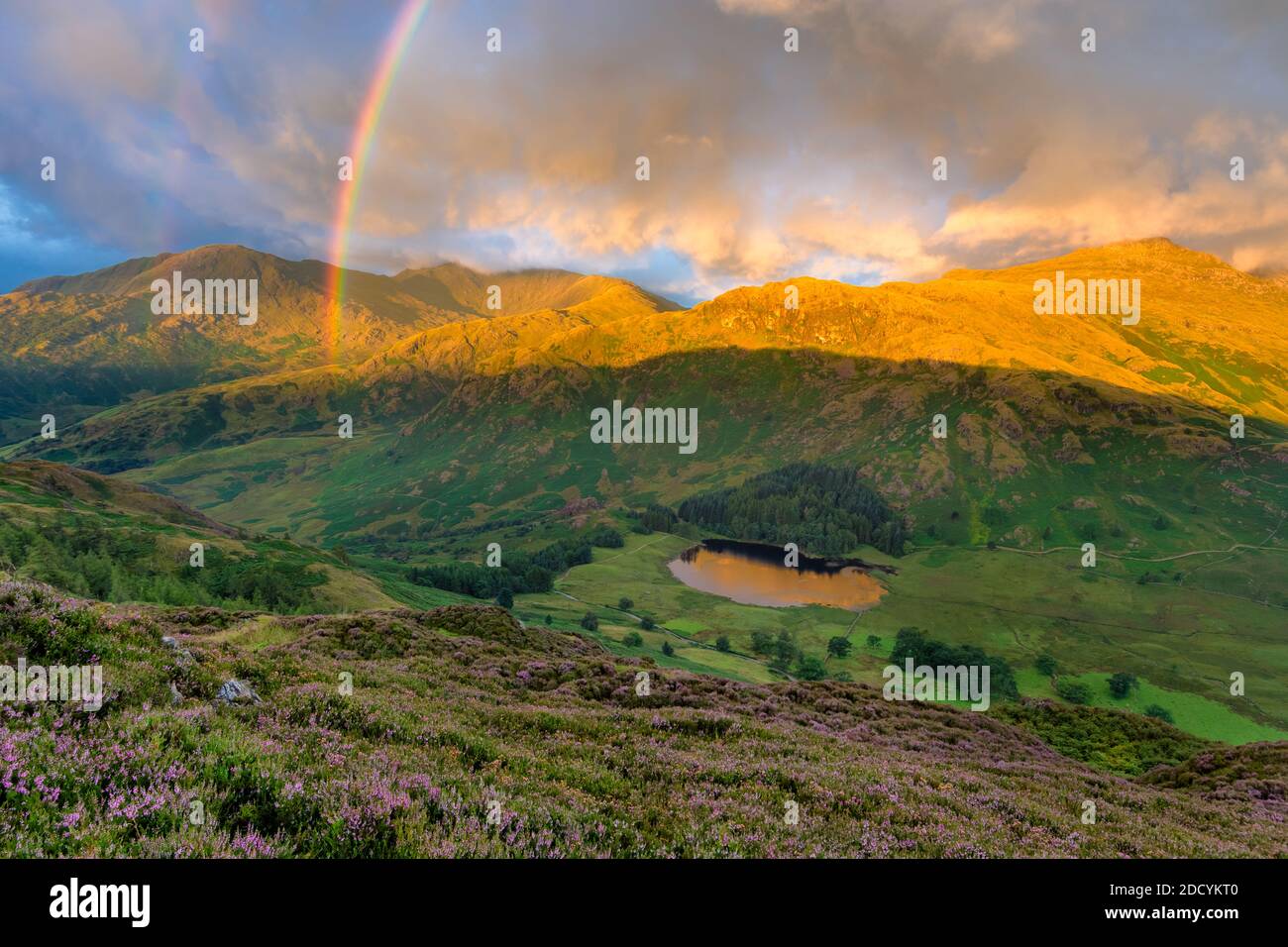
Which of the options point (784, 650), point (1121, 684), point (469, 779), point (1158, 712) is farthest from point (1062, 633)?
point (469, 779)

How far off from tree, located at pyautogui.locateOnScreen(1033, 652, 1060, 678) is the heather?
446ft

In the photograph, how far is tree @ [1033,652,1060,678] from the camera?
139 m

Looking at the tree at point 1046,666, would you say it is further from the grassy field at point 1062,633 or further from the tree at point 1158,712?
the tree at point 1158,712

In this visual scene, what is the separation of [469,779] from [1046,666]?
174643 mm

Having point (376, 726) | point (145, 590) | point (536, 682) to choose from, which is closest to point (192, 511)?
point (145, 590)

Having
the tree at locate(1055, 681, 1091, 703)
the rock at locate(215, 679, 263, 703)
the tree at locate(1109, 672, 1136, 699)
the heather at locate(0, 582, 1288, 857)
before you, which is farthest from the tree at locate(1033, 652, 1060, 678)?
the rock at locate(215, 679, 263, 703)

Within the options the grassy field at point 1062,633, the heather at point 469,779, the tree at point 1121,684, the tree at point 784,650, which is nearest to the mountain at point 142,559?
the grassy field at point 1062,633

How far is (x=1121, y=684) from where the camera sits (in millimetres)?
126000

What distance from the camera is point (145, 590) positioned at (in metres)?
68.8

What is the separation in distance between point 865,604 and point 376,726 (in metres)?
205

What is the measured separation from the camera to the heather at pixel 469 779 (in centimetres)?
736

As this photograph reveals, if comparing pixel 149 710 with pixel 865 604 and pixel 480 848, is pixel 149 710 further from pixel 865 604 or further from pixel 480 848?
pixel 865 604

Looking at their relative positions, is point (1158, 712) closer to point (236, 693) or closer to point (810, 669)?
point (810, 669)

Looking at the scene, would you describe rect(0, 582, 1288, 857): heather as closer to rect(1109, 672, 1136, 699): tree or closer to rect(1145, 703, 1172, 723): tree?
rect(1145, 703, 1172, 723): tree
